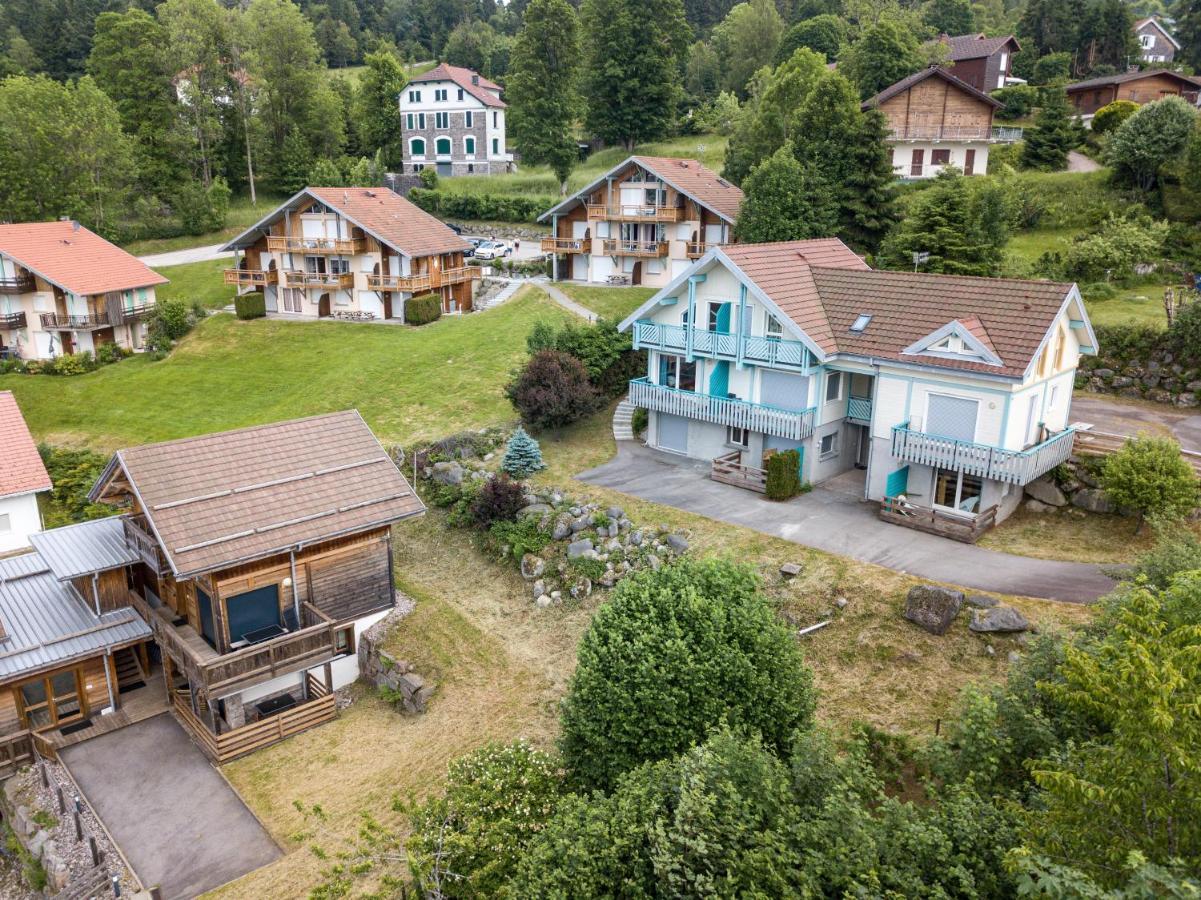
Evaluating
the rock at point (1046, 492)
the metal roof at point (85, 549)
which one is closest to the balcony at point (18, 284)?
the metal roof at point (85, 549)

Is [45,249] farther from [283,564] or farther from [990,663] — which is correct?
[990,663]

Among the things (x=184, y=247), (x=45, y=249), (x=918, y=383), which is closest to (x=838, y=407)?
(x=918, y=383)

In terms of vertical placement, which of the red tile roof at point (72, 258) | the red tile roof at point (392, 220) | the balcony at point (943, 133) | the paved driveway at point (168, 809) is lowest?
the paved driveway at point (168, 809)

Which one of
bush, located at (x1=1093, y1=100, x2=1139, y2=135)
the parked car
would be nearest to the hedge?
the parked car

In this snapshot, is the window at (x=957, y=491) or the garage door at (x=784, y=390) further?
the garage door at (x=784, y=390)

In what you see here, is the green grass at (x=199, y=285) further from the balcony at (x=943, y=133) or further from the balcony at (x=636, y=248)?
the balcony at (x=943, y=133)

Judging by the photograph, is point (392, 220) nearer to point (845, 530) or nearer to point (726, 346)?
point (726, 346)
